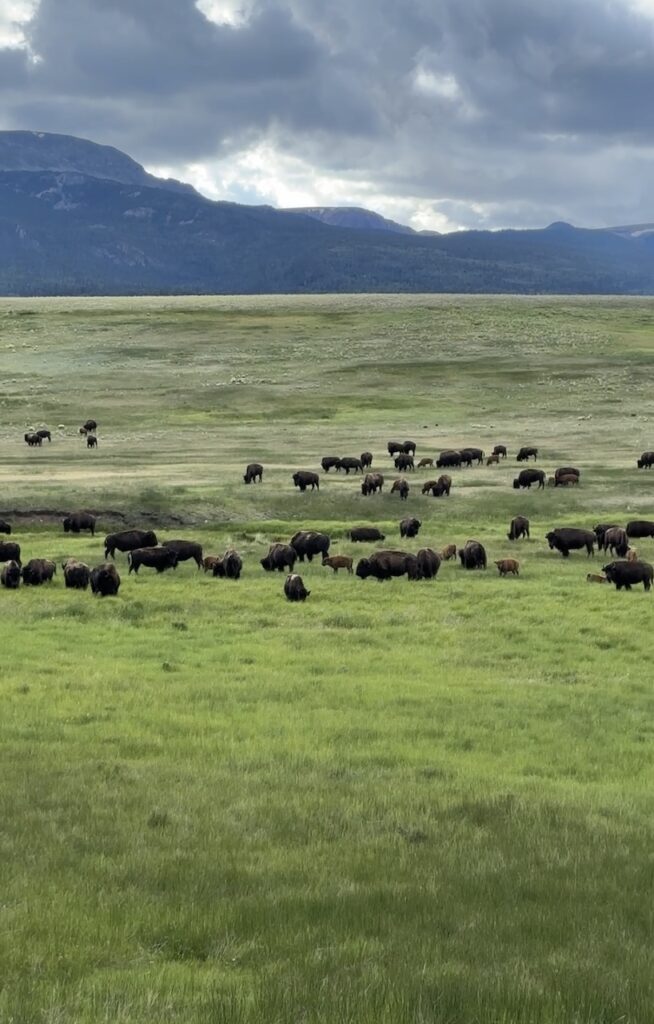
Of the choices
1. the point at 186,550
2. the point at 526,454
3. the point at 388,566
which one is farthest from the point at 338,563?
the point at 526,454

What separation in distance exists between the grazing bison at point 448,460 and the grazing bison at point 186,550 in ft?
80.8

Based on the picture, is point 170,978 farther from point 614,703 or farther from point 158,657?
point 158,657

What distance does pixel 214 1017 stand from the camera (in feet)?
18.1

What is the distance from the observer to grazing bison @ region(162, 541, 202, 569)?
Answer: 32.6 metres

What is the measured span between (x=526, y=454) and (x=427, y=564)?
88.6ft

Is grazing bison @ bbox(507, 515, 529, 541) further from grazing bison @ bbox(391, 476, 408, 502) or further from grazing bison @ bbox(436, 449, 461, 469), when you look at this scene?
grazing bison @ bbox(436, 449, 461, 469)

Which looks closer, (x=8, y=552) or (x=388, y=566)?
(x=388, y=566)

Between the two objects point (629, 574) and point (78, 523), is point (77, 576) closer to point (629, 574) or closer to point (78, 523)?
point (78, 523)

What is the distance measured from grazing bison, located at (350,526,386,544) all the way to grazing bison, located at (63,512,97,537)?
10633 mm

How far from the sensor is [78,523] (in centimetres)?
3872

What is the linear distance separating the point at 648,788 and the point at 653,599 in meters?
15.7

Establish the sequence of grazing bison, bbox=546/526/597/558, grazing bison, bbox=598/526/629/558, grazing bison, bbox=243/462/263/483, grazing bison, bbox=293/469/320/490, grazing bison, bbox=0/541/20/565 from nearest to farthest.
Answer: grazing bison, bbox=0/541/20/565
grazing bison, bbox=598/526/629/558
grazing bison, bbox=546/526/597/558
grazing bison, bbox=293/469/320/490
grazing bison, bbox=243/462/263/483

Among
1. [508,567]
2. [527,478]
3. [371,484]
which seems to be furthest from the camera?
[527,478]

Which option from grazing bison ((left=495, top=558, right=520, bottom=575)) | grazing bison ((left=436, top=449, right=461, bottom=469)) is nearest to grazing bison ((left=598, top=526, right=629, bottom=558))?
grazing bison ((left=495, top=558, right=520, bottom=575))
